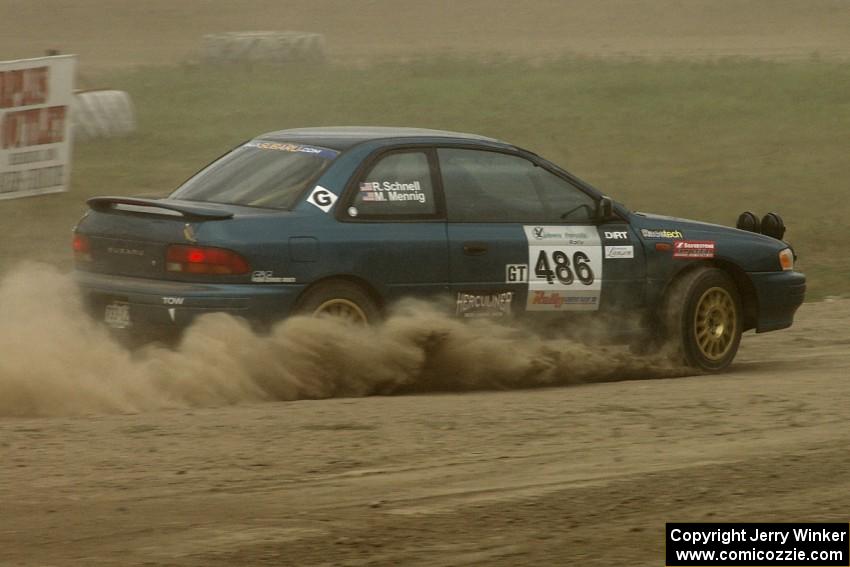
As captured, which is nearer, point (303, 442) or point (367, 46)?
point (303, 442)

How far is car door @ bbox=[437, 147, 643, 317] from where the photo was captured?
29.9ft

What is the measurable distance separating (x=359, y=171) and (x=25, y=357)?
2135 millimetres

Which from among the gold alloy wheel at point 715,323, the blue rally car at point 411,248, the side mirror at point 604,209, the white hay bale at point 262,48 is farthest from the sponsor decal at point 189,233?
the white hay bale at point 262,48

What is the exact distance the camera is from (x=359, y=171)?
8.85 m

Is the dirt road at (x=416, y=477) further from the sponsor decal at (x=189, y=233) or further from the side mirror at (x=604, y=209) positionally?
the side mirror at (x=604, y=209)

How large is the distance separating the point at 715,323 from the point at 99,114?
44.2ft

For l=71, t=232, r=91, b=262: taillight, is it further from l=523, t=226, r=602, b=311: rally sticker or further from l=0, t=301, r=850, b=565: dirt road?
l=523, t=226, r=602, b=311: rally sticker

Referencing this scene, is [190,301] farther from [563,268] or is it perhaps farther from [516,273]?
[563,268]

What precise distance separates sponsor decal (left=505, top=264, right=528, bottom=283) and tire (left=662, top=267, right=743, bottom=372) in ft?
3.72

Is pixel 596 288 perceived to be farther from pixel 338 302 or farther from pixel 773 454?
pixel 773 454

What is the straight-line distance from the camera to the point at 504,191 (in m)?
9.36

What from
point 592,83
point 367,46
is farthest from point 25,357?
point 367,46

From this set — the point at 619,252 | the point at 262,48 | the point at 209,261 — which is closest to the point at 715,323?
the point at 619,252

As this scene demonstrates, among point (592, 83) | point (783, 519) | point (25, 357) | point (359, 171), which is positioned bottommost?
point (783, 519)
